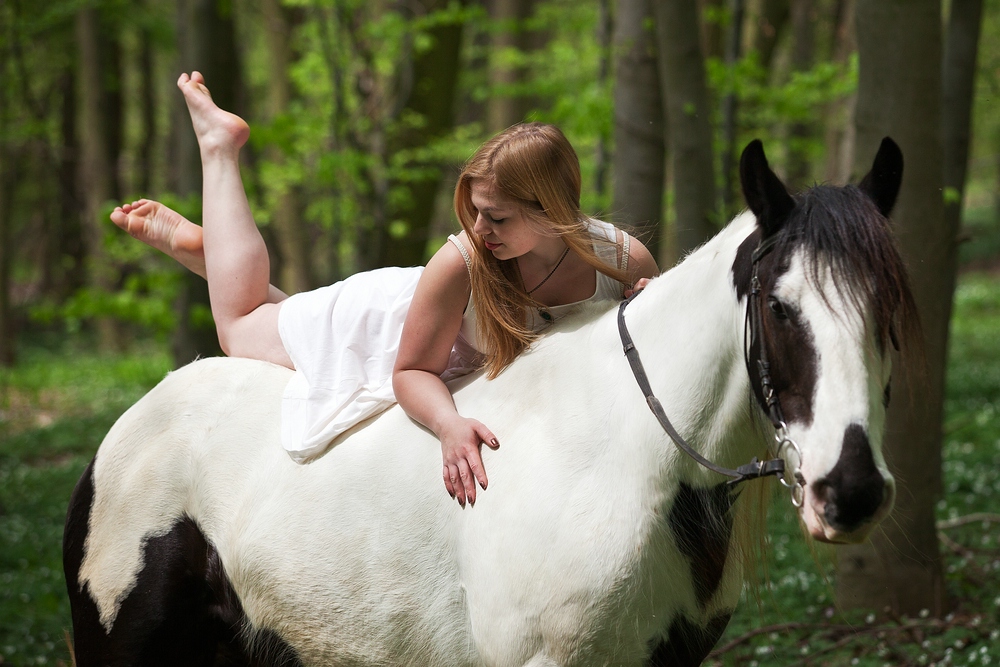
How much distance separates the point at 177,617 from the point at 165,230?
1374 millimetres

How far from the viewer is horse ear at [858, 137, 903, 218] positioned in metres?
1.90

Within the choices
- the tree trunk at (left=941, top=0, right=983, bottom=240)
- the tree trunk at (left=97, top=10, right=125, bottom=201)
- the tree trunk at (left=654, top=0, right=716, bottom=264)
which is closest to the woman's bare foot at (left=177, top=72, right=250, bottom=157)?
the tree trunk at (left=654, top=0, right=716, bottom=264)

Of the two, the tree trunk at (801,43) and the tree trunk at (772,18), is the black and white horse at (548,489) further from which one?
the tree trunk at (801,43)

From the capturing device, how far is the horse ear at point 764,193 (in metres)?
1.82

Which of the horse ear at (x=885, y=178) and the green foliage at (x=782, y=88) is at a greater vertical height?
the green foliage at (x=782, y=88)

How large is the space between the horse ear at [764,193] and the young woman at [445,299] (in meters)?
0.60

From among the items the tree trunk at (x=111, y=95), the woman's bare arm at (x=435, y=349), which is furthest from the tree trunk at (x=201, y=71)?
the tree trunk at (x=111, y=95)

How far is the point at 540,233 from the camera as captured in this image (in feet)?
7.70

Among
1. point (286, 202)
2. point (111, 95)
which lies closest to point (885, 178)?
point (286, 202)

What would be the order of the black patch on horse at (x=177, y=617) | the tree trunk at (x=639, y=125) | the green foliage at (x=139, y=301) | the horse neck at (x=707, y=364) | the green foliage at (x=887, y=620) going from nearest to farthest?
the horse neck at (x=707, y=364), the black patch on horse at (x=177, y=617), the green foliage at (x=887, y=620), the tree trunk at (x=639, y=125), the green foliage at (x=139, y=301)

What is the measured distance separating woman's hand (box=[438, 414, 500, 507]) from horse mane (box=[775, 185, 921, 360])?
35.9 inches

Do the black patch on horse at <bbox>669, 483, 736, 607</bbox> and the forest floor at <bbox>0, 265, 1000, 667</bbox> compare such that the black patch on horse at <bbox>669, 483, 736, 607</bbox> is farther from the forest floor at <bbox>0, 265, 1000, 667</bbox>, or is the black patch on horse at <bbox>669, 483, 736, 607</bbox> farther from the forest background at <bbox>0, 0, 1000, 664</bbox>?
the forest background at <bbox>0, 0, 1000, 664</bbox>

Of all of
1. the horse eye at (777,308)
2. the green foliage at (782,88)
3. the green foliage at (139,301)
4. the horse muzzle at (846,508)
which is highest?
the green foliage at (782,88)

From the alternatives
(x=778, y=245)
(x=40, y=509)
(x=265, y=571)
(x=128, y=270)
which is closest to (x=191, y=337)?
(x=40, y=509)
